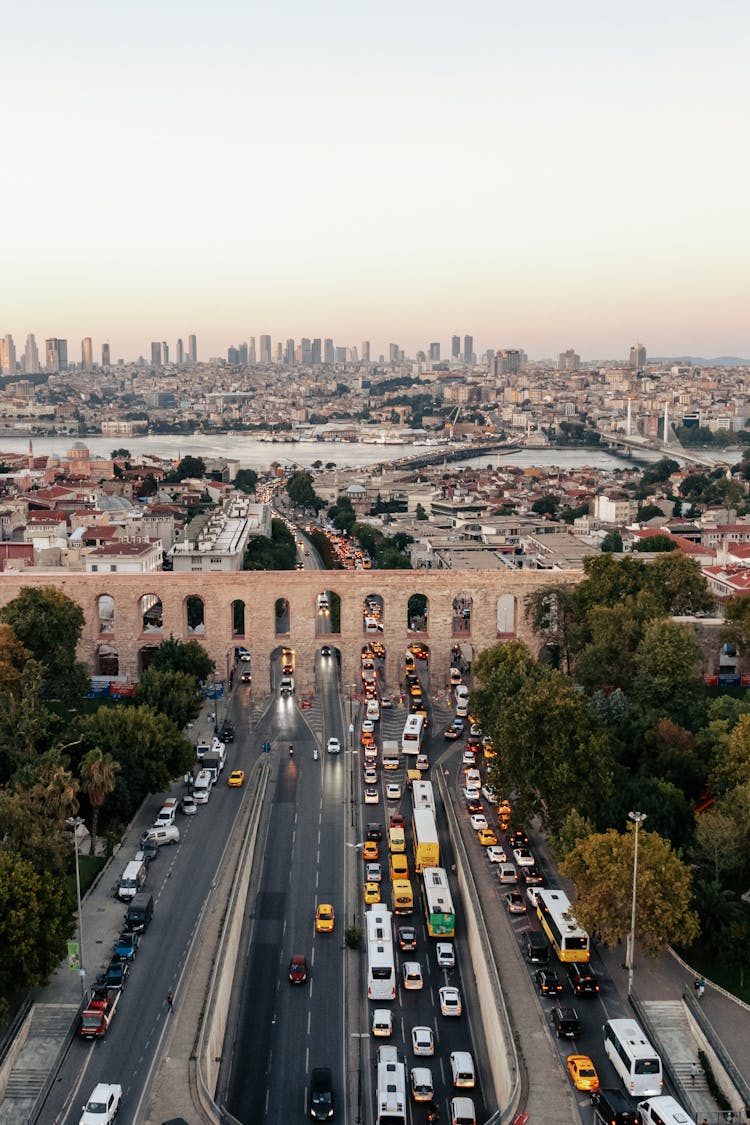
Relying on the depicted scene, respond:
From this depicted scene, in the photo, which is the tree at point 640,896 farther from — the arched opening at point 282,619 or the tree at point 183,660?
the arched opening at point 282,619

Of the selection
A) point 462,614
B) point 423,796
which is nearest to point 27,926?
point 423,796

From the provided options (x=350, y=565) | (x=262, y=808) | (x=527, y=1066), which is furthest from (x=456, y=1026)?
(x=350, y=565)

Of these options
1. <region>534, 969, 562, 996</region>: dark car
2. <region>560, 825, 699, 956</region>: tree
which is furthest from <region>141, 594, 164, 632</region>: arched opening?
<region>534, 969, 562, 996</region>: dark car

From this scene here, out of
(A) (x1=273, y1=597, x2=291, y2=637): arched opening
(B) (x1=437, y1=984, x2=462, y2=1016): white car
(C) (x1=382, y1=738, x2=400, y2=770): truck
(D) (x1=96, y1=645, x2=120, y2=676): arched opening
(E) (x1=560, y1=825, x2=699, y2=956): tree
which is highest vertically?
(E) (x1=560, y1=825, x2=699, y2=956): tree

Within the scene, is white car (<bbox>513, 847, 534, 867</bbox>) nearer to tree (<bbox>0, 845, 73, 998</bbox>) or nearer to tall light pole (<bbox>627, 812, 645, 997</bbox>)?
tall light pole (<bbox>627, 812, 645, 997</bbox>)

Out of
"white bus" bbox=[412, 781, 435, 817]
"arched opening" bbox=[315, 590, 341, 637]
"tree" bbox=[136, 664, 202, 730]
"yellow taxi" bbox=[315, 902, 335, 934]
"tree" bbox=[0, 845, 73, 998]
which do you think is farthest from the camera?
"arched opening" bbox=[315, 590, 341, 637]

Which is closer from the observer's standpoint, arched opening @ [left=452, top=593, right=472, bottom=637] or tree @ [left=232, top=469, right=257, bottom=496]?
arched opening @ [left=452, top=593, right=472, bottom=637]

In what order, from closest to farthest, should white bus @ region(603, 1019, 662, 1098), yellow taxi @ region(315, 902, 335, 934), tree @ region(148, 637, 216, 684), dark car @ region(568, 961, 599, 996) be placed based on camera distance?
white bus @ region(603, 1019, 662, 1098)
dark car @ region(568, 961, 599, 996)
yellow taxi @ region(315, 902, 335, 934)
tree @ region(148, 637, 216, 684)

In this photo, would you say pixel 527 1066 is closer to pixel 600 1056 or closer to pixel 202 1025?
pixel 600 1056
